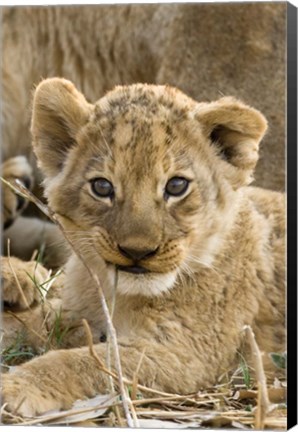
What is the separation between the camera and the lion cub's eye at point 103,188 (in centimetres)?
281

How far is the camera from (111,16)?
4.14 metres

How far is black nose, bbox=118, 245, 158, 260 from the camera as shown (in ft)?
8.83

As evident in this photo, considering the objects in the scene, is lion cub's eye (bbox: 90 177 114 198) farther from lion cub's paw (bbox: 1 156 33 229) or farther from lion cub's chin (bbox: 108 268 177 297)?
lion cub's paw (bbox: 1 156 33 229)

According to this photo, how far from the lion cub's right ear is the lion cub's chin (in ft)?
1.14

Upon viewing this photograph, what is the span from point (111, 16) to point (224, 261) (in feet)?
4.66

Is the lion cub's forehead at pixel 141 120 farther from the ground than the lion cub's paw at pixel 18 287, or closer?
farther from the ground

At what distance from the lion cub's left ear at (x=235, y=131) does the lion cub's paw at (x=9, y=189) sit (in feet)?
3.72

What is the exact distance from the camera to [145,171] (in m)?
2.77

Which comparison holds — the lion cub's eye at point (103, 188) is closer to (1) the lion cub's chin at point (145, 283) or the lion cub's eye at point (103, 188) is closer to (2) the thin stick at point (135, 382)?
(1) the lion cub's chin at point (145, 283)

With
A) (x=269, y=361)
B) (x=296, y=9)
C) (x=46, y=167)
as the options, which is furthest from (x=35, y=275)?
(x=296, y=9)

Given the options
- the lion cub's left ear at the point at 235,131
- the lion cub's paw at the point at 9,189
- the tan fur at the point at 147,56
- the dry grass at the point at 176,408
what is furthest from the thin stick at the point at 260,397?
the lion cub's paw at the point at 9,189

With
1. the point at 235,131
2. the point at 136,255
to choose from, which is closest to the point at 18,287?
the point at 136,255

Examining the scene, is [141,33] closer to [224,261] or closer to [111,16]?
[111,16]

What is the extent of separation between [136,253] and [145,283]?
103 millimetres
